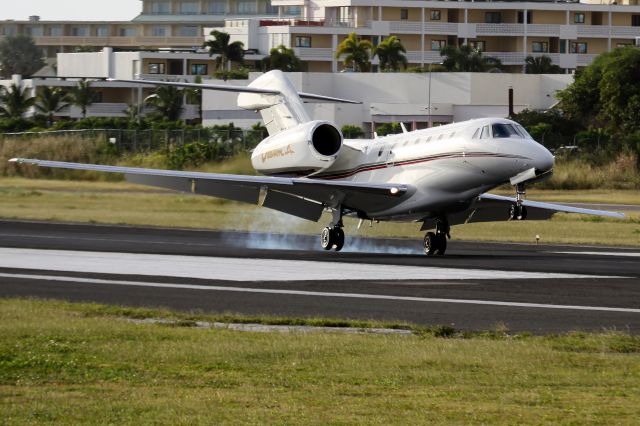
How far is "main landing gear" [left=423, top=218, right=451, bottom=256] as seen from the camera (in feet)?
108

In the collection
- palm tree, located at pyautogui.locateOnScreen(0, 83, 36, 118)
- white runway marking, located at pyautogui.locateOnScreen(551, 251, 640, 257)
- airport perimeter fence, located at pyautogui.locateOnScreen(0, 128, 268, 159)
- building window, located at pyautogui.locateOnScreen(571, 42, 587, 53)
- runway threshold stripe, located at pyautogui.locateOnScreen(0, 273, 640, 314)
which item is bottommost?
white runway marking, located at pyautogui.locateOnScreen(551, 251, 640, 257)

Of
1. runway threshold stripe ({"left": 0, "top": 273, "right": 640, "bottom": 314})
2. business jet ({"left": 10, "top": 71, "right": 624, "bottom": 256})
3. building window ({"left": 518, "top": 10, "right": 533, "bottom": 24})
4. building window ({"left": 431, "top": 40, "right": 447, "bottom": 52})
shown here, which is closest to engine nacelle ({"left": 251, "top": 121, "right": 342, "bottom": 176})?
business jet ({"left": 10, "top": 71, "right": 624, "bottom": 256})

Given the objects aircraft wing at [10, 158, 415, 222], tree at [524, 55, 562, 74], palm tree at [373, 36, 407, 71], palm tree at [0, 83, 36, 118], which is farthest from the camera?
tree at [524, 55, 562, 74]

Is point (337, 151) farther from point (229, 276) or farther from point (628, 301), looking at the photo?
point (628, 301)

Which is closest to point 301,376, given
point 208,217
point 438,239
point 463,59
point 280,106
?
point 438,239

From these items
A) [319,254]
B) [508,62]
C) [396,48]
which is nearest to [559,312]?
[319,254]

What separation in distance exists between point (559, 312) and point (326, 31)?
98.5 m

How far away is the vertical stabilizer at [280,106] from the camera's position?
119ft

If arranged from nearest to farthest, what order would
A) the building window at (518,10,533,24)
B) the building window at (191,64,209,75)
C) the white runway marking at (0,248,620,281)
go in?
the white runway marking at (0,248,620,281) < the building window at (518,10,533,24) < the building window at (191,64,209,75)

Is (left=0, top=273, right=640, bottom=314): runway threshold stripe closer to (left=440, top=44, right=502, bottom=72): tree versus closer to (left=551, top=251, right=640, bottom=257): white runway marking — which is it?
(left=551, top=251, right=640, bottom=257): white runway marking

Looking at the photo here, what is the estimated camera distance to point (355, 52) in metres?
111

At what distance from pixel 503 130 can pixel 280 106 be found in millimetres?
8435

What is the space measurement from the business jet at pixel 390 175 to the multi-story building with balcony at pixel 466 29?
84219 mm

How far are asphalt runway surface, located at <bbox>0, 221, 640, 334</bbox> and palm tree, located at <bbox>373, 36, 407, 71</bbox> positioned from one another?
75.2m
